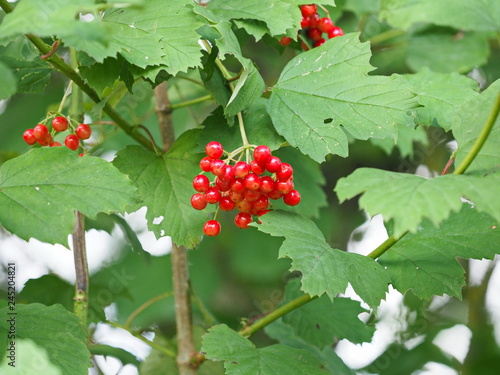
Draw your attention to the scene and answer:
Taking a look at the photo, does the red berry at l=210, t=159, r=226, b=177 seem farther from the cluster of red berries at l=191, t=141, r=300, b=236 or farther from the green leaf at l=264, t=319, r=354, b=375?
the green leaf at l=264, t=319, r=354, b=375

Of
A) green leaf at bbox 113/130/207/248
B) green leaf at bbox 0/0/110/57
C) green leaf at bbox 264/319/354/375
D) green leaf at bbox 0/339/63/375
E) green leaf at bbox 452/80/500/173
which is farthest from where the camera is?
green leaf at bbox 264/319/354/375

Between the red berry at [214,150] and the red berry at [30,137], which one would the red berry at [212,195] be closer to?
the red berry at [214,150]

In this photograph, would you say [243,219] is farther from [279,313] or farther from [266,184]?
[279,313]

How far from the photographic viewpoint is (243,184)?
89 cm

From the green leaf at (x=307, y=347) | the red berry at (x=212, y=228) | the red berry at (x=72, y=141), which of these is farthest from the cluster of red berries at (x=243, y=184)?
the green leaf at (x=307, y=347)

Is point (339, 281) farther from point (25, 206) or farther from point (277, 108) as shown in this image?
point (25, 206)

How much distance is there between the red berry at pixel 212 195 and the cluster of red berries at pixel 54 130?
27cm

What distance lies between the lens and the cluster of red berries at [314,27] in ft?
3.80

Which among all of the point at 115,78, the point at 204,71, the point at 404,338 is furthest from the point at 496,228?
the point at 404,338

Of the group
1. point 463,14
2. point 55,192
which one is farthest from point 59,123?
point 463,14

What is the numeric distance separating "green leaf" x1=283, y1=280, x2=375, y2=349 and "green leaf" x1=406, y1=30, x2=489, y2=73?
80 cm

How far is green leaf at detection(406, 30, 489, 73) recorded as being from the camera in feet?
5.68

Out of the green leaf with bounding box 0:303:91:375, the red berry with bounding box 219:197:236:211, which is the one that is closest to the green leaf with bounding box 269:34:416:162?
the red berry with bounding box 219:197:236:211

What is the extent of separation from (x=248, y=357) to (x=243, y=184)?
0.29m
